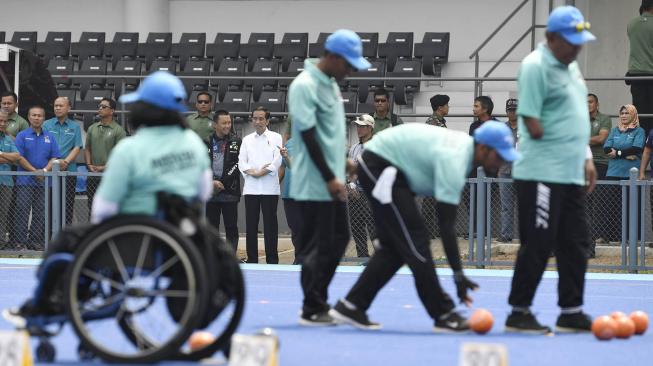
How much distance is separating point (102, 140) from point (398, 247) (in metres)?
8.10

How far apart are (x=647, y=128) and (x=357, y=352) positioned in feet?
33.3

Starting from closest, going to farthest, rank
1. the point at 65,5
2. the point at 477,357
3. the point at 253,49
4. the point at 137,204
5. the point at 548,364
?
the point at 477,357
the point at 137,204
the point at 548,364
the point at 253,49
the point at 65,5

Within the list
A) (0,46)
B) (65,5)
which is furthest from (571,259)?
(65,5)

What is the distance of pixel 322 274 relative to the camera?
7.97 m

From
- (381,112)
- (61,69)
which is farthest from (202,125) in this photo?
(61,69)

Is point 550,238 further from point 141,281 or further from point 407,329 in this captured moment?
point 141,281

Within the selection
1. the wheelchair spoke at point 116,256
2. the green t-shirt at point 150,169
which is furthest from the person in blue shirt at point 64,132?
the wheelchair spoke at point 116,256

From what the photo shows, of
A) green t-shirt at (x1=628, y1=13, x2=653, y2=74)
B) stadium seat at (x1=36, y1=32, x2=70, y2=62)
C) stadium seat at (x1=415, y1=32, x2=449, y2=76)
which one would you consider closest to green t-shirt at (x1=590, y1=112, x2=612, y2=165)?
green t-shirt at (x1=628, y1=13, x2=653, y2=74)

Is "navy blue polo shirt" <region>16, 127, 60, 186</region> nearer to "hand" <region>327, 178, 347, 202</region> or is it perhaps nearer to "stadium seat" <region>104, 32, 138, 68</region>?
"stadium seat" <region>104, 32, 138, 68</region>

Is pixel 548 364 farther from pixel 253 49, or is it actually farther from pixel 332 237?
pixel 253 49

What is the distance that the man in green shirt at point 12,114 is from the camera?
15422mm

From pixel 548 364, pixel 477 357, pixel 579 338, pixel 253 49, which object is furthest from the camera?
pixel 253 49

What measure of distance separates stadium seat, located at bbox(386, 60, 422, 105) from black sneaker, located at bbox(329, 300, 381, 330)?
11889mm

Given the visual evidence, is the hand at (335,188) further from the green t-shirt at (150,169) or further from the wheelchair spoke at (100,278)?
the wheelchair spoke at (100,278)
